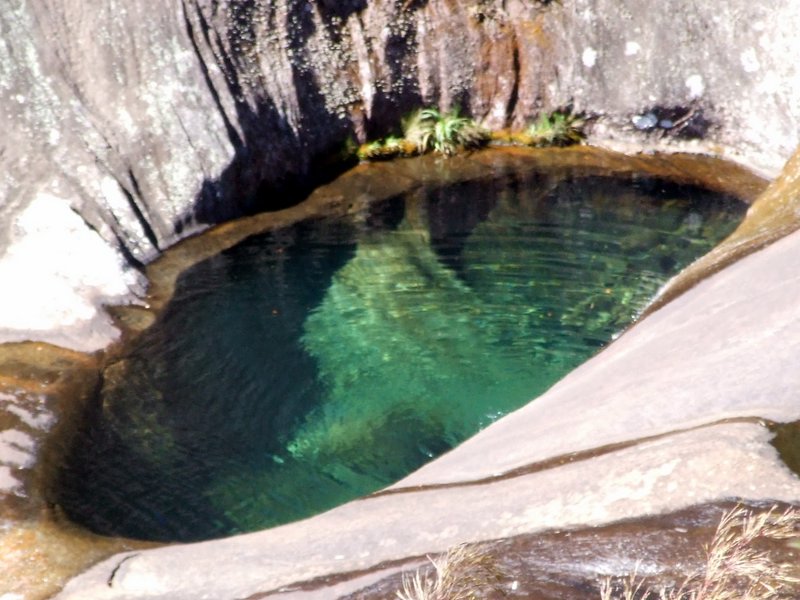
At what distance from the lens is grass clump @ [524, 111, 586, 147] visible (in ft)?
28.8

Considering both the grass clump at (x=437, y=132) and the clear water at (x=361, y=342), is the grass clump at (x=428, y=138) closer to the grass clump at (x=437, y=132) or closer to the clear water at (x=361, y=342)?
the grass clump at (x=437, y=132)

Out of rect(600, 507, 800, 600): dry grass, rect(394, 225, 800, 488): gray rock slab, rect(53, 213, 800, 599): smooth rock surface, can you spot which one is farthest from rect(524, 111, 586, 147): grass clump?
rect(600, 507, 800, 600): dry grass

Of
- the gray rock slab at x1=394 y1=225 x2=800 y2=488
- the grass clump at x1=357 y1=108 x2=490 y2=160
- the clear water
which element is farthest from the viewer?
the grass clump at x1=357 y1=108 x2=490 y2=160

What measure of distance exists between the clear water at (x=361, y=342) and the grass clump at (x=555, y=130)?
0.60 metres

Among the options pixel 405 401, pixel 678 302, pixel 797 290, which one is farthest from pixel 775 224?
pixel 405 401

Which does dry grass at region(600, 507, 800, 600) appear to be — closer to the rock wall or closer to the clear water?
the clear water

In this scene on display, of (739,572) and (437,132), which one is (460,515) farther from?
(437,132)

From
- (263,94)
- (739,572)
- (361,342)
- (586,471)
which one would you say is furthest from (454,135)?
(739,572)

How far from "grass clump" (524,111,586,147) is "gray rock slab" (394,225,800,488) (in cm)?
452

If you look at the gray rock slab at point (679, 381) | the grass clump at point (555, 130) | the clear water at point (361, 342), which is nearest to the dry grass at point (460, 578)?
the gray rock slab at point (679, 381)

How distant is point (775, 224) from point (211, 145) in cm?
391

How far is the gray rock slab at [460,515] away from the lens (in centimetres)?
309

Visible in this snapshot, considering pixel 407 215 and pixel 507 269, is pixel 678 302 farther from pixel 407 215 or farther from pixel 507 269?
pixel 407 215

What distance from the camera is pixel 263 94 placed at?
7.50m
